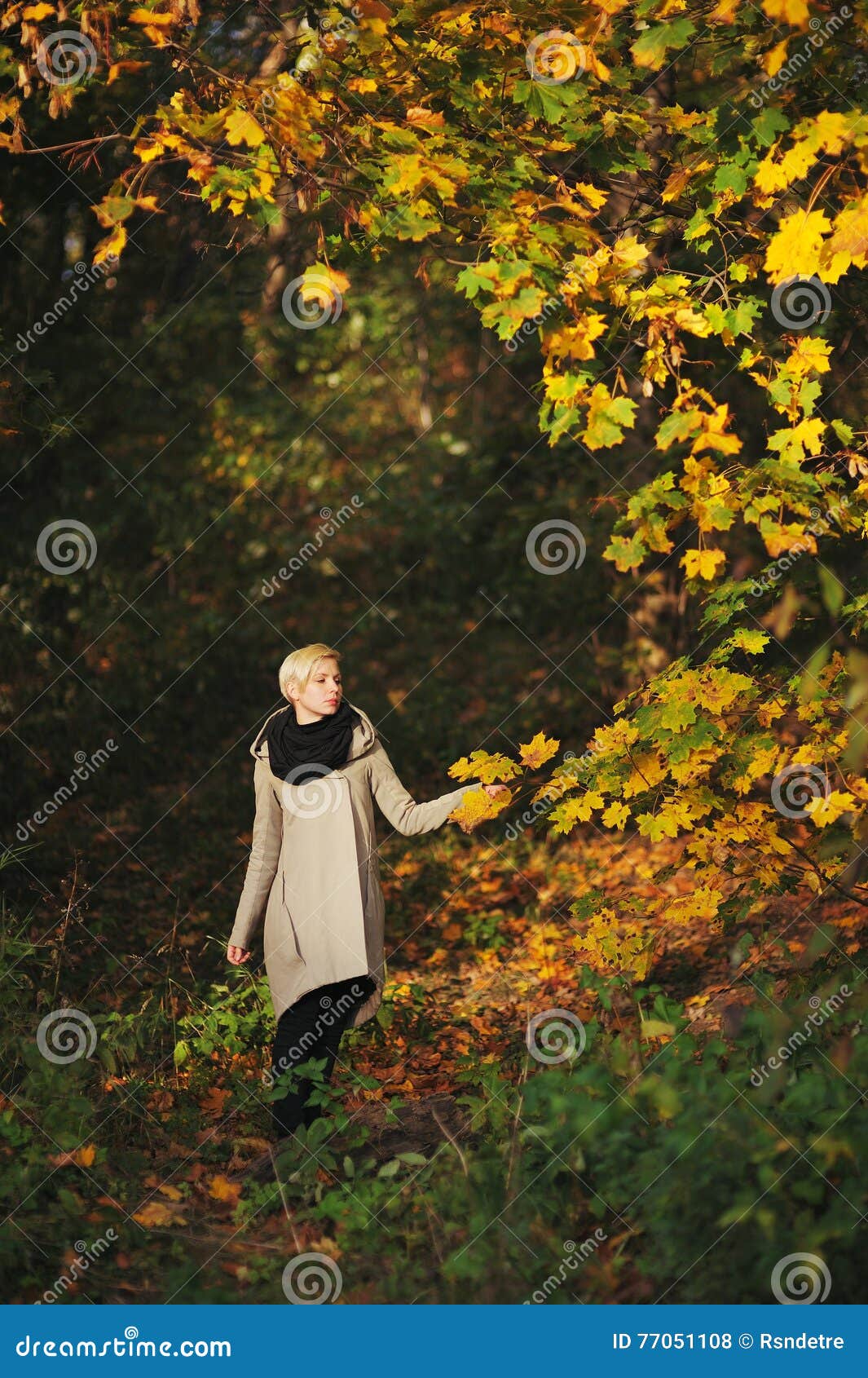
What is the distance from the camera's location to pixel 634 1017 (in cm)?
576

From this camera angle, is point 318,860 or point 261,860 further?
point 261,860

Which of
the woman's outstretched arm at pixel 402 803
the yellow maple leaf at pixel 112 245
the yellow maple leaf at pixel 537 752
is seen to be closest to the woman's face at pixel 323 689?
the woman's outstretched arm at pixel 402 803

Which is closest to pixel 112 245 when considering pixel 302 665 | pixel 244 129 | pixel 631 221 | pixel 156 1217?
pixel 244 129

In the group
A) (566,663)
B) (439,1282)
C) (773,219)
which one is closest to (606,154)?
(773,219)

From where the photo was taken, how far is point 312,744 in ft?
15.9

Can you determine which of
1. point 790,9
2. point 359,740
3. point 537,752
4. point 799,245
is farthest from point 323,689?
point 790,9

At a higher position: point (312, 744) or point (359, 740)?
point (359, 740)

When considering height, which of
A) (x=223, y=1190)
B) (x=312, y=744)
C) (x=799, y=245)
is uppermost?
(x=799, y=245)

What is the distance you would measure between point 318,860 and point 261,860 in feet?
0.95

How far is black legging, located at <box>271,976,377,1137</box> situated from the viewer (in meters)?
4.94

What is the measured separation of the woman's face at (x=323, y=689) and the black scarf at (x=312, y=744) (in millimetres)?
57

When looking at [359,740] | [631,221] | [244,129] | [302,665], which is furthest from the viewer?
[631,221]

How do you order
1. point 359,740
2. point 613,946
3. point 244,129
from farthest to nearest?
point 613,946 → point 359,740 → point 244,129

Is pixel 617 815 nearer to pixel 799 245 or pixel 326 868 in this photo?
pixel 326 868
